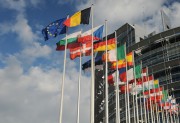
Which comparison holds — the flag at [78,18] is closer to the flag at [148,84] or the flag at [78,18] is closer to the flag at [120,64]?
the flag at [120,64]

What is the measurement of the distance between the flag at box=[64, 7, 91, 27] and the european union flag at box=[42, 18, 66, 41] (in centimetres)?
51

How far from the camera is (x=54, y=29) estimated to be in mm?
29594

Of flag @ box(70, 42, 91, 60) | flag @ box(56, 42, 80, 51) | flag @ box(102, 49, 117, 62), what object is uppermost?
flag @ box(102, 49, 117, 62)

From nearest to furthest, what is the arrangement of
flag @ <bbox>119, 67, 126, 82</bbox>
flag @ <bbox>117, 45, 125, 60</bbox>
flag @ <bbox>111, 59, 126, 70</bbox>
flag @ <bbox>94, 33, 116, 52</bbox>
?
flag @ <bbox>94, 33, 116, 52</bbox>, flag @ <bbox>117, 45, 125, 60</bbox>, flag @ <bbox>111, 59, 126, 70</bbox>, flag @ <bbox>119, 67, 126, 82</bbox>

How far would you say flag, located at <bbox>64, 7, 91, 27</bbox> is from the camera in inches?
1161

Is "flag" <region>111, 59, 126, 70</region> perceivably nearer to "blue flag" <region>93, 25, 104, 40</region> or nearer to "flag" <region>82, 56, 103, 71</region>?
"flag" <region>82, 56, 103, 71</region>

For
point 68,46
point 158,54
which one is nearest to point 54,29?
point 68,46

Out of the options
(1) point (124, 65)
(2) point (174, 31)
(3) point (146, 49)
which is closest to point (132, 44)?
(3) point (146, 49)

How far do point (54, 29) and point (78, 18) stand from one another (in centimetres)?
233

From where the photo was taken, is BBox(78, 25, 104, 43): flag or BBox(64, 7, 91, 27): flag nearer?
BBox(64, 7, 91, 27): flag

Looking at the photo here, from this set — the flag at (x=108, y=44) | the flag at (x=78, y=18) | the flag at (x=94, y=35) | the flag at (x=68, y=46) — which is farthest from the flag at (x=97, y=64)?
the flag at (x=78, y=18)

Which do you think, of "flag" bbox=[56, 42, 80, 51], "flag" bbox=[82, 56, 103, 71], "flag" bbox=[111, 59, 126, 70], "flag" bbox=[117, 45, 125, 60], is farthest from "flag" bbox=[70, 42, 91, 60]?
"flag" bbox=[111, 59, 126, 70]

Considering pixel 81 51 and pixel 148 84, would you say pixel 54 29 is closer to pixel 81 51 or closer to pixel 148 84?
pixel 81 51

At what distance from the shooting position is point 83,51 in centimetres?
3020
